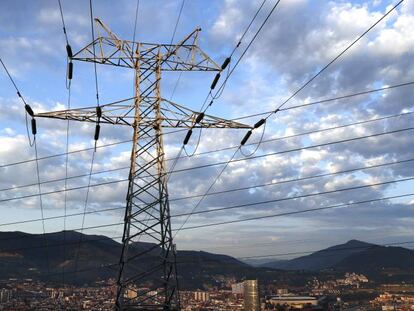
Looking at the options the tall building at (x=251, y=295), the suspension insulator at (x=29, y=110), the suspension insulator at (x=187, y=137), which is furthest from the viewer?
the tall building at (x=251, y=295)

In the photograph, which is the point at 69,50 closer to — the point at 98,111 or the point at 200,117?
the point at 98,111

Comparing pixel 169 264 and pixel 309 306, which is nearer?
pixel 169 264

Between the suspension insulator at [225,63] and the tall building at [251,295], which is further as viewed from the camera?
the tall building at [251,295]

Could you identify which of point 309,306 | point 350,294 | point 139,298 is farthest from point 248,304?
point 139,298

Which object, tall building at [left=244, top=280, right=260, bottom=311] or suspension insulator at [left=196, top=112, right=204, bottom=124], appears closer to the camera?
suspension insulator at [left=196, top=112, right=204, bottom=124]

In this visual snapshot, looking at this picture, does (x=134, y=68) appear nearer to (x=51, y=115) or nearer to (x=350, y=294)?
(x=51, y=115)

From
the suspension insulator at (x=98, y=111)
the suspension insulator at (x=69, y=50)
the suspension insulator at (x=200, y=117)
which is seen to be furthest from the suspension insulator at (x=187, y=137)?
the suspension insulator at (x=69, y=50)

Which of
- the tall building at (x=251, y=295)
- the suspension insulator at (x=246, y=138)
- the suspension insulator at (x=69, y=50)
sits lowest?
the tall building at (x=251, y=295)

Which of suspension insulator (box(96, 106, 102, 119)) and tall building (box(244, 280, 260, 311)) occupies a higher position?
suspension insulator (box(96, 106, 102, 119))

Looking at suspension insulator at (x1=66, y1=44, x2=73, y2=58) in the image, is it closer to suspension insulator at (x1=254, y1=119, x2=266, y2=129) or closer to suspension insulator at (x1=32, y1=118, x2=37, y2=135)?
suspension insulator at (x1=32, y1=118, x2=37, y2=135)

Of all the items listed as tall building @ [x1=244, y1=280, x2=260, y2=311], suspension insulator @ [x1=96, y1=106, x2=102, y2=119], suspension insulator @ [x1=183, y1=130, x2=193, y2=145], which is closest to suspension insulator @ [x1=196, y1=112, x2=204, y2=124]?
suspension insulator @ [x1=183, y1=130, x2=193, y2=145]

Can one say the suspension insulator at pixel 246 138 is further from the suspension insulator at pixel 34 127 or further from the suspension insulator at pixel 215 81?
the suspension insulator at pixel 34 127
